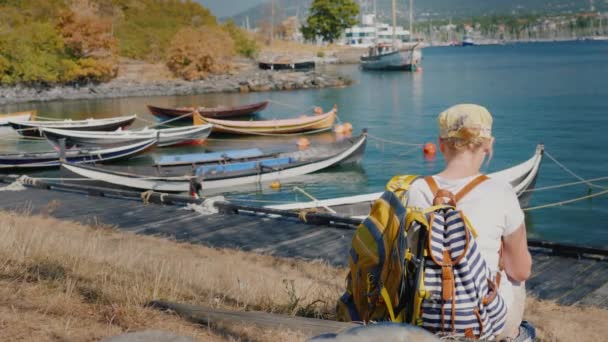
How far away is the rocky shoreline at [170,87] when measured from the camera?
5959 cm

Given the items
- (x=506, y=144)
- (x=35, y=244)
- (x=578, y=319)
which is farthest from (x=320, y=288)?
(x=506, y=144)

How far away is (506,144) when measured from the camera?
1107 inches

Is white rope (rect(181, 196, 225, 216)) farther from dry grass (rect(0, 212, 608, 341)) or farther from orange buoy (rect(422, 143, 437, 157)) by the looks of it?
orange buoy (rect(422, 143, 437, 157))

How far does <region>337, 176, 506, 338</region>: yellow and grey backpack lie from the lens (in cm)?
300

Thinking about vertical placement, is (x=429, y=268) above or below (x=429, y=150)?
above

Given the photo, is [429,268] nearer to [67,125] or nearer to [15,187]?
[15,187]

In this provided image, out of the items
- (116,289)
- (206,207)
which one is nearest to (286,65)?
(206,207)

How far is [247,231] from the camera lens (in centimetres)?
1001

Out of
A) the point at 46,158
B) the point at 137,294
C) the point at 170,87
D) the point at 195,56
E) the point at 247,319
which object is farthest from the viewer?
the point at 195,56

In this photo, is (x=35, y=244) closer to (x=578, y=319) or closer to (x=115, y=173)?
(x=578, y=319)

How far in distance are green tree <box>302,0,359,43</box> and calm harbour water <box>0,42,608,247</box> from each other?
56.4 m

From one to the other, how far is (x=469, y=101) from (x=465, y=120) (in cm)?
4451

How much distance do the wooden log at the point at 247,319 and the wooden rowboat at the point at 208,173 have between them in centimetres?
1235

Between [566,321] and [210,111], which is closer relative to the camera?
[566,321]
